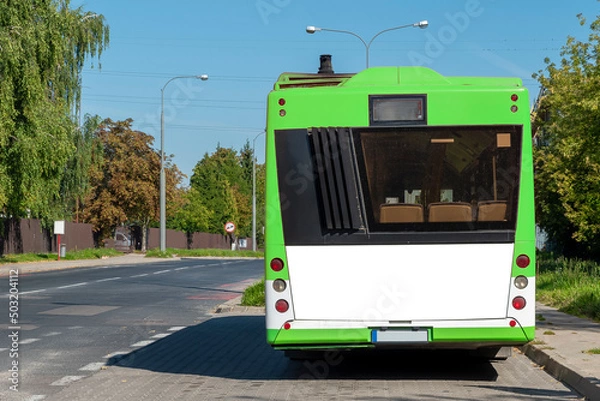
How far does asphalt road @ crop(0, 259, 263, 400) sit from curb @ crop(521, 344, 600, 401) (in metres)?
4.77

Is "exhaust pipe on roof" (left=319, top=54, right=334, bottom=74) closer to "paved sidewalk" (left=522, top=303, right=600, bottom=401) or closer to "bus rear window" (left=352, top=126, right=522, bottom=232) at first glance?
"paved sidewalk" (left=522, top=303, right=600, bottom=401)

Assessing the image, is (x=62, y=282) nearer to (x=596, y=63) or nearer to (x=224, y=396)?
(x=596, y=63)

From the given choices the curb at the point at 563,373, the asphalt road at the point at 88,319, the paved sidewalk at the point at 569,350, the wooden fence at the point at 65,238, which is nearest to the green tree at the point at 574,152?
the asphalt road at the point at 88,319

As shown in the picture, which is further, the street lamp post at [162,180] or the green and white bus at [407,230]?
the street lamp post at [162,180]

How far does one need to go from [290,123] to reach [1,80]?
27.4 meters

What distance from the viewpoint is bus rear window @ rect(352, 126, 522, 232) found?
9320 millimetres

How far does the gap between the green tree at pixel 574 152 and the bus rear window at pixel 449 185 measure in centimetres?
2188

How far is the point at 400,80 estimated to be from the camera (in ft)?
32.4

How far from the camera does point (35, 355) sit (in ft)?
39.2

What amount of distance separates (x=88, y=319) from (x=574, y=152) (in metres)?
21.1

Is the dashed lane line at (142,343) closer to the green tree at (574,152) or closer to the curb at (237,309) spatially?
the curb at (237,309)

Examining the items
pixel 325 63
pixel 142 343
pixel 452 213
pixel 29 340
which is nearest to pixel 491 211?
pixel 452 213

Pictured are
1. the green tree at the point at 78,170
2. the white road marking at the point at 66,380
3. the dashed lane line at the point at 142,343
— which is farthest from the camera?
the green tree at the point at 78,170

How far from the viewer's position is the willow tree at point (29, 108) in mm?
34781
